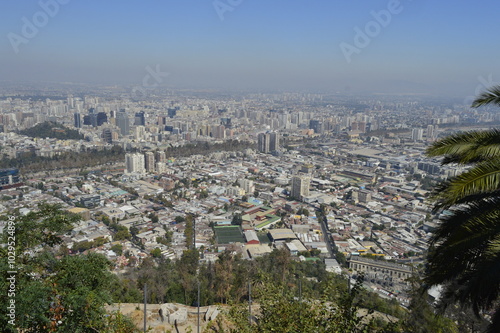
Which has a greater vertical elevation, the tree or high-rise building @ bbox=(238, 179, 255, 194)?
the tree

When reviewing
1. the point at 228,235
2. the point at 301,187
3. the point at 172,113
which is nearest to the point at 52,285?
the point at 228,235

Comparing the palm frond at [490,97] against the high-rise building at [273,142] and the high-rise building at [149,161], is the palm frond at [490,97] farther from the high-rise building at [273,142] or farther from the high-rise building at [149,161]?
the high-rise building at [273,142]

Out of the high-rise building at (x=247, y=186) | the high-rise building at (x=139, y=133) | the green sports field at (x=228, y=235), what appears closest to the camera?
the green sports field at (x=228, y=235)

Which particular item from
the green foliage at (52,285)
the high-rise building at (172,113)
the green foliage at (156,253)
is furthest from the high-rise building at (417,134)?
the green foliage at (52,285)

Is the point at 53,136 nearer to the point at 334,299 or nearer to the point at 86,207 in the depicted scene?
the point at 86,207

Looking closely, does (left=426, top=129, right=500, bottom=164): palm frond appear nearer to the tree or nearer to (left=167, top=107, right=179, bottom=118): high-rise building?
the tree

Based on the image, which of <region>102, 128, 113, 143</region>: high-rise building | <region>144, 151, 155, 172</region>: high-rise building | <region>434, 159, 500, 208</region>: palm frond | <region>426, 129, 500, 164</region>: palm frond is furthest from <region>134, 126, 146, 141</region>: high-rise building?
<region>434, 159, 500, 208</region>: palm frond

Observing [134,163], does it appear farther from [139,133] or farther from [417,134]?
[417,134]
